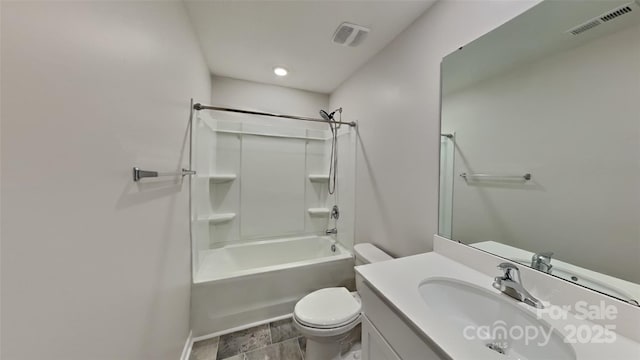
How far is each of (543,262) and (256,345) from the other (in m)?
1.84

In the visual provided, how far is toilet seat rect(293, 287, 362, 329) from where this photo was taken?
127 centimetres

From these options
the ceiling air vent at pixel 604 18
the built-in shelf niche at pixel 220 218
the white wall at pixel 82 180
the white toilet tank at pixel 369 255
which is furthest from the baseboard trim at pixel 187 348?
the ceiling air vent at pixel 604 18

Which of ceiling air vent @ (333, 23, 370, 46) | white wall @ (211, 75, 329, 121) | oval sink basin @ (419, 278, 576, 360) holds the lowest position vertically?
oval sink basin @ (419, 278, 576, 360)

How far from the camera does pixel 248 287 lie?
175cm

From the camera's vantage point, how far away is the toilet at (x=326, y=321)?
4.12 ft

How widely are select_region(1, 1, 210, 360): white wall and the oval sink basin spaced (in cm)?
106

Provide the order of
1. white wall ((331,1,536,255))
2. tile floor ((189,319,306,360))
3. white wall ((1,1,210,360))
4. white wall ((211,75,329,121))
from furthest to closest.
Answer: white wall ((211,75,329,121)) < tile floor ((189,319,306,360)) < white wall ((331,1,536,255)) < white wall ((1,1,210,360))

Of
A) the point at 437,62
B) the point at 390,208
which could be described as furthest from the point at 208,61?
the point at 390,208

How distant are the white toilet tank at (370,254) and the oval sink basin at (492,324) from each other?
0.68 meters

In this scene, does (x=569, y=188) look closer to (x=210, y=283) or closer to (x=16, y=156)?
(x=16, y=156)

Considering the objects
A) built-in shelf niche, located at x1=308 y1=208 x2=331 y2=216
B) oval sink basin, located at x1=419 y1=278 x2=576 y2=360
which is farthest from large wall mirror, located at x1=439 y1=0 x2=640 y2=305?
built-in shelf niche, located at x1=308 y1=208 x2=331 y2=216

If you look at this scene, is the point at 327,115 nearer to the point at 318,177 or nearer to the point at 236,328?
the point at 318,177

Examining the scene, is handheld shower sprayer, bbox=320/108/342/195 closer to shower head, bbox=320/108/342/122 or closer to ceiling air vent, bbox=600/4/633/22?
shower head, bbox=320/108/342/122

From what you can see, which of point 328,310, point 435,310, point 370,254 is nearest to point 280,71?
point 370,254
